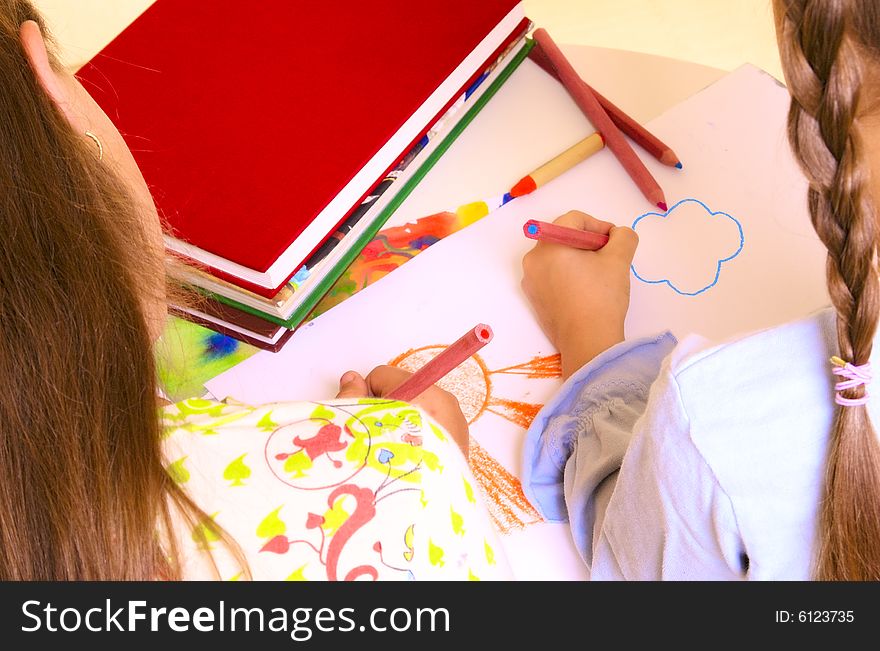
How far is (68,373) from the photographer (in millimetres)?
417

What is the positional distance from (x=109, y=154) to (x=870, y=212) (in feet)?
1.38

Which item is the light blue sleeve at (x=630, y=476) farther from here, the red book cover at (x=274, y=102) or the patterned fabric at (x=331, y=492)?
the red book cover at (x=274, y=102)

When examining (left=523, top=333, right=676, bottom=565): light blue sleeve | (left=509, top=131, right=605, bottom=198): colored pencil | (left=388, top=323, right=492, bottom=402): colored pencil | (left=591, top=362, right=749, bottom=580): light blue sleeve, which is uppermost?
(left=509, top=131, right=605, bottom=198): colored pencil

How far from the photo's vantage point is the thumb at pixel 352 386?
63 cm

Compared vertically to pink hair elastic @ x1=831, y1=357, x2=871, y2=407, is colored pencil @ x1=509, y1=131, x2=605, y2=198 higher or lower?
higher

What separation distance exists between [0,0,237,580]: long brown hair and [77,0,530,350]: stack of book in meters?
0.14

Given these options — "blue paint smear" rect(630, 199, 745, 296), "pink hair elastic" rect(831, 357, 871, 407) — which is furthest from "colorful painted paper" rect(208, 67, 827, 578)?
"pink hair elastic" rect(831, 357, 871, 407)

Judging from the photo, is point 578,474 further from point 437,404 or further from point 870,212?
point 870,212

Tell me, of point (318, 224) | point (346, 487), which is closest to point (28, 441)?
point (346, 487)

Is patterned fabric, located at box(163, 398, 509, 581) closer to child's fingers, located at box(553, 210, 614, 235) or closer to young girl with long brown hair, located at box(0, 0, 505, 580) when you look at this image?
young girl with long brown hair, located at box(0, 0, 505, 580)

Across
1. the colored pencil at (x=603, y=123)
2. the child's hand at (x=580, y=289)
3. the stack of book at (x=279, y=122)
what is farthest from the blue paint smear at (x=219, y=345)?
the colored pencil at (x=603, y=123)

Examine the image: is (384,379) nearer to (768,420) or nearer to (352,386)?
(352,386)

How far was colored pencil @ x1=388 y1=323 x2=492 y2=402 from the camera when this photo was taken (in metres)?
0.53

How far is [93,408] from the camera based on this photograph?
42cm
